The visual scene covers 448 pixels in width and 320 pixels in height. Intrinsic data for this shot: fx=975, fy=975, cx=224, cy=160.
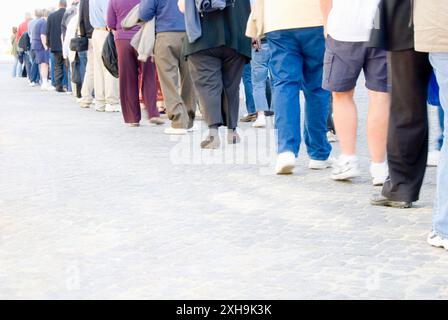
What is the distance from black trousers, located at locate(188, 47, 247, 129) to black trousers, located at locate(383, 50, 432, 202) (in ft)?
11.3

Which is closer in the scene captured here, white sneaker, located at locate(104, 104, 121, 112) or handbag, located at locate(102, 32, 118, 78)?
handbag, located at locate(102, 32, 118, 78)

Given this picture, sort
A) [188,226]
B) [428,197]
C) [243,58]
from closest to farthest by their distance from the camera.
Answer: [188,226], [428,197], [243,58]

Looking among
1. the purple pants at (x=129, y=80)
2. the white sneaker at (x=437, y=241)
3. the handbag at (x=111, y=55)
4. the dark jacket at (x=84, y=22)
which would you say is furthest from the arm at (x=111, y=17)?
the white sneaker at (x=437, y=241)

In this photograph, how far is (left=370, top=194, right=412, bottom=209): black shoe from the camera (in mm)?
5906

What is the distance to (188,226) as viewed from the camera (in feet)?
18.2

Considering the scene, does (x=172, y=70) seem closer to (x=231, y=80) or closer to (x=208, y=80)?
(x=231, y=80)

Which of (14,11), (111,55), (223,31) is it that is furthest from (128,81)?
(14,11)

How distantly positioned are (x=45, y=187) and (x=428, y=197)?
275 centimetres

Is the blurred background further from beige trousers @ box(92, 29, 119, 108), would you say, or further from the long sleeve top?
the long sleeve top

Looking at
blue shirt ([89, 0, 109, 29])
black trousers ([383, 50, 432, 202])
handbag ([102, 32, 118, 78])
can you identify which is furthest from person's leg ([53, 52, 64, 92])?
black trousers ([383, 50, 432, 202])

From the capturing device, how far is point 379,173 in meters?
6.79

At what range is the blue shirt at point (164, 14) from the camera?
10.6 meters
